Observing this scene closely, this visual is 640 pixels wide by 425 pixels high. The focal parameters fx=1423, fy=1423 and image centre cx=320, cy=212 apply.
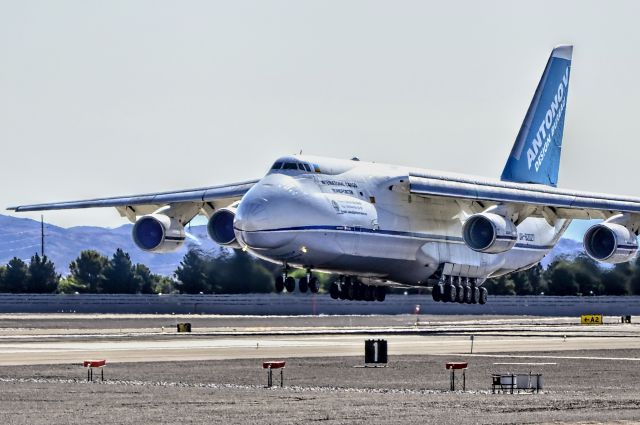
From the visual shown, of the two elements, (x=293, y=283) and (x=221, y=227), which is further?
(x=221, y=227)

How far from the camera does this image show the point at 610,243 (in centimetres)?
5594

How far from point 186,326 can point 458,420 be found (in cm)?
3332

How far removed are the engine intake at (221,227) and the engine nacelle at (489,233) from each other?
968 centimetres

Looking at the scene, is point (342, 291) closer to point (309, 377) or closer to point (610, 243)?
point (610, 243)

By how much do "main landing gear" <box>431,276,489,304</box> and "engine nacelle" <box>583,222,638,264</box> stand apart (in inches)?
218

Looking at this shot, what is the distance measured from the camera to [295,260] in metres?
51.1

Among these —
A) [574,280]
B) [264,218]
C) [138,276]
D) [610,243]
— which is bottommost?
[574,280]

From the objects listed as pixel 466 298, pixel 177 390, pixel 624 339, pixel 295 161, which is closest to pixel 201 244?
pixel 466 298

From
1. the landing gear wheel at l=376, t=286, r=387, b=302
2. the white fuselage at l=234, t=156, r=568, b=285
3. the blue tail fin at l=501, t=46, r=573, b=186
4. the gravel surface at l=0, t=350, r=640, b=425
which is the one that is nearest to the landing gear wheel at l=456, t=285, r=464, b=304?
the white fuselage at l=234, t=156, r=568, b=285

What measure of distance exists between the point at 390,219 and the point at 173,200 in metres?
10.1

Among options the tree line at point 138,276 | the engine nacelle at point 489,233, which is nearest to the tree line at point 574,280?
the tree line at point 138,276

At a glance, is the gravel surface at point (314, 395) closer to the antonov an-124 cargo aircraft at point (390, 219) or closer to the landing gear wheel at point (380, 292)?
the antonov an-124 cargo aircraft at point (390, 219)

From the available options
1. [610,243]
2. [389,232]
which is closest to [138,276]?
[389,232]

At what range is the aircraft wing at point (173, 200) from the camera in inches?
2333
